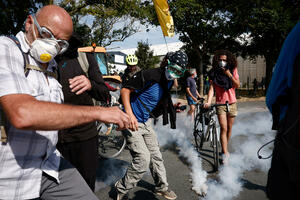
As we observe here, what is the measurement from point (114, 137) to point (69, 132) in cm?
376

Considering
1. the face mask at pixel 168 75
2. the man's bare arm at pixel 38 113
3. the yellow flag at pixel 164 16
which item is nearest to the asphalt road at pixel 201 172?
the face mask at pixel 168 75

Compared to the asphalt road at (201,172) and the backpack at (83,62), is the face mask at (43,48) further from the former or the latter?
the asphalt road at (201,172)

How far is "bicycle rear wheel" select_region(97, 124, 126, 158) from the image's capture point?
5426 millimetres

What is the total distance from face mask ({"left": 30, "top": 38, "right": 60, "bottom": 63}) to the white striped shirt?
1.5 inches

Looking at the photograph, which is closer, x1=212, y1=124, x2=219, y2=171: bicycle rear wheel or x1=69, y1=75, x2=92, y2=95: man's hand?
x1=69, y1=75, x2=92, y2=95: man's hand

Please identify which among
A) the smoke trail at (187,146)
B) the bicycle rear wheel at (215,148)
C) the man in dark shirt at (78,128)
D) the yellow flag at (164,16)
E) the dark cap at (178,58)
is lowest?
the smoke trail at (187,146)

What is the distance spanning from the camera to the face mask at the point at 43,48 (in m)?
1.39

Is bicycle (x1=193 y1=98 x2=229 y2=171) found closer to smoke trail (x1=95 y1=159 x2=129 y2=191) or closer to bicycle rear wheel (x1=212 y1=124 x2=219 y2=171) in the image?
bicycle rear wheel (x1=212 y1=124 x2=219 y2=171)

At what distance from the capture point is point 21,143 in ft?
4.21

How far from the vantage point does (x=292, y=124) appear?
1111 millimetres

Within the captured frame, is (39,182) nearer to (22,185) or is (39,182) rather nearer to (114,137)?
(22,185)

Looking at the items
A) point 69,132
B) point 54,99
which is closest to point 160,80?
point 69,132

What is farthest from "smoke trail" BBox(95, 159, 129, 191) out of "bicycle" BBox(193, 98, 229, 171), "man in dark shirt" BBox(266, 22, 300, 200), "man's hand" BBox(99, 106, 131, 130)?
"man in dark shirt" BBox(266, 22, 300, 200)

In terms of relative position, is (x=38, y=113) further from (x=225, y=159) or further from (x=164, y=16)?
(x=164, y=16)
